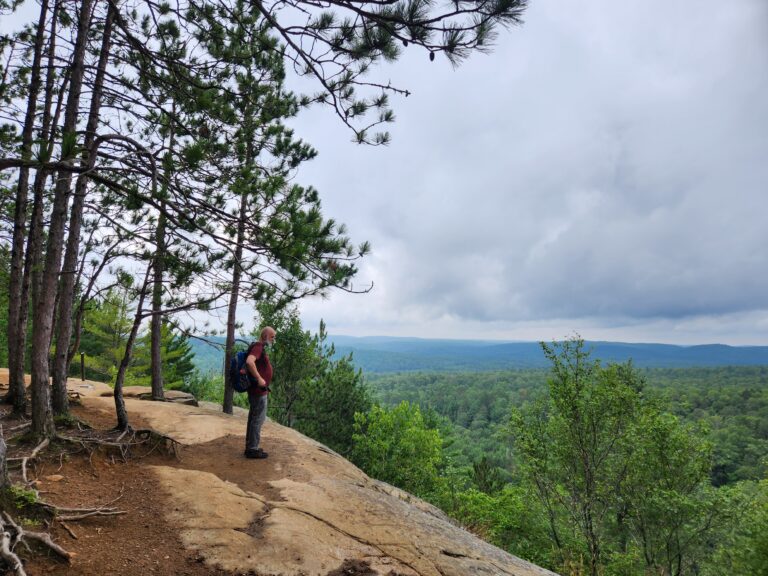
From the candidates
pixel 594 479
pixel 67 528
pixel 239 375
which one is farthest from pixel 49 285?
pixel 594 479

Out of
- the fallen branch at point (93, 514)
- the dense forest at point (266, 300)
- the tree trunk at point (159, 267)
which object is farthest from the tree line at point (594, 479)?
the fallen branch at point (93, 514)

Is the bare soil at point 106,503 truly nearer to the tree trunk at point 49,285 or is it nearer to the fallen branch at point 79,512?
the fallen branch at point 79,512

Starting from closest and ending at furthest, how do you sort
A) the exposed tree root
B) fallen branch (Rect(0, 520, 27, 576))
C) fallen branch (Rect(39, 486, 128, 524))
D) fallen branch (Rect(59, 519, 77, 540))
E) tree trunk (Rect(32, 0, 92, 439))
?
fallen branch (Rect(0, 520, 27, 576)), the exposed tree root, fallen branch (Rect(59, 519, 77, 540)), fallen branch (Rect(39, 486, 128, 524)), tree trunk (Rect(32, 0, 92, 439))

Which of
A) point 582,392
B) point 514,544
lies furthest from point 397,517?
point 514,544

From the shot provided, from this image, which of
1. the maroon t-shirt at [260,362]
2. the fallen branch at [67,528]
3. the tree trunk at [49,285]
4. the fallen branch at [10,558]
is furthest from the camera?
the maroon t-shirt at [260,362]

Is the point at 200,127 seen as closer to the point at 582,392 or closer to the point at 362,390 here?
the point at 582,392

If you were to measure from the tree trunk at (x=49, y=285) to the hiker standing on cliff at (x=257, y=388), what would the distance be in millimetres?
2666

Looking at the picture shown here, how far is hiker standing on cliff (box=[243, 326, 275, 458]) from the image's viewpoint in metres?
6.61

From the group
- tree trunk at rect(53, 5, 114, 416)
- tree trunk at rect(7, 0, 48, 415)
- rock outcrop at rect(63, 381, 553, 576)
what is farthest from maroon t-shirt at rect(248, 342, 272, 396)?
tree trunk at rect(7, 0, 48, 415)

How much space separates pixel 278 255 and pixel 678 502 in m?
21.3

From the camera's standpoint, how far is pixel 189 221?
4586 mm

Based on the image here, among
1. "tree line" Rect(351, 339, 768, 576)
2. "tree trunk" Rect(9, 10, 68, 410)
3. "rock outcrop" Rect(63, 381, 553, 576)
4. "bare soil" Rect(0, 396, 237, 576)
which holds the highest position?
"tree trunk" Rect(9, 10, 68, 410)

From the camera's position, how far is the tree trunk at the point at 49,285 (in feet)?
17.9

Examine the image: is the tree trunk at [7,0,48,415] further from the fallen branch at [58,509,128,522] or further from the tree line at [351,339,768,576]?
the tree line at [351,339,768,576]
